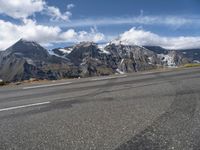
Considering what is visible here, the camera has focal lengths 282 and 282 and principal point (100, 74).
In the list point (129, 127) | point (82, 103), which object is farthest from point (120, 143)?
point (82, 103)

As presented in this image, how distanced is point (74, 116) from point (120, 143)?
7.92ft

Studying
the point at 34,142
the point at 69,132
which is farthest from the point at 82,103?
the point at 34,142

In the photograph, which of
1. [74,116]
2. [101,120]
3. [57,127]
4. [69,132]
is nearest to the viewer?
[69,132]

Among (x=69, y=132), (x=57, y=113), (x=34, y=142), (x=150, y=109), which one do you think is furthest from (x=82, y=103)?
(x=34, y=142)

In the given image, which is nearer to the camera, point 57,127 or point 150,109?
point 57,127

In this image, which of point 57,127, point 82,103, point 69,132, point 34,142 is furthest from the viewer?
point 82,103

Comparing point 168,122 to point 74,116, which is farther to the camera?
point 74,116

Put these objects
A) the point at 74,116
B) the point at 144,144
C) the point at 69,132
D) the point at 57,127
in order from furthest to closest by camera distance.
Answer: the point at 74,116
the point at 57,127
the point at 69,132
the point at 144,144

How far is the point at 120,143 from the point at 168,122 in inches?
65.3

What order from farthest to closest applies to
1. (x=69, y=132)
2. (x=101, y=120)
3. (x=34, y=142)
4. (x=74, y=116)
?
(x=74, y=116) → (x=101, y=120) → (x=69, y=132) → (x=34, y=142)

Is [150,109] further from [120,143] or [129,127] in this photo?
[120,143]

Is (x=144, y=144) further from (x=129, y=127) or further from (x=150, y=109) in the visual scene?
(x=150, y=109)

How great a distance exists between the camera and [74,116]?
7.30m

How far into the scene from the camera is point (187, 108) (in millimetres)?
7520
